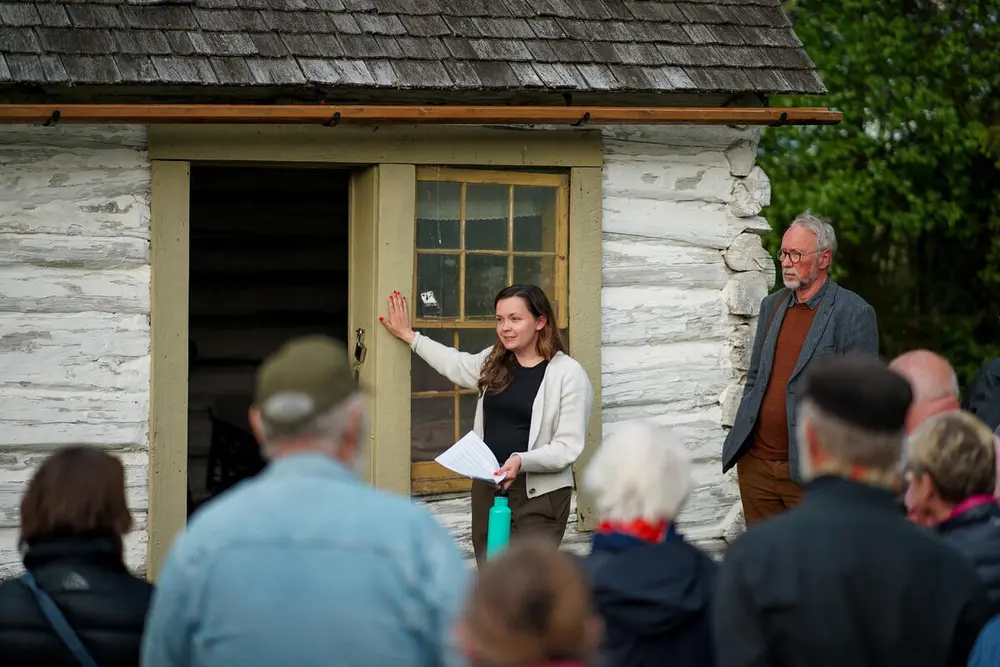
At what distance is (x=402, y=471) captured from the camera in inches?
278

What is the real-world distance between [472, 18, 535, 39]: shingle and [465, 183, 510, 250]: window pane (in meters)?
0.74

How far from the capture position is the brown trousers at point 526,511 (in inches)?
245

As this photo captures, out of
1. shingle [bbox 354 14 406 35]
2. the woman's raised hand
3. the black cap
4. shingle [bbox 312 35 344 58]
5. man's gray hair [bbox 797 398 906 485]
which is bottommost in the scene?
man's gray hair [bbox 797 398 906 485]

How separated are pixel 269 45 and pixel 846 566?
170 inches

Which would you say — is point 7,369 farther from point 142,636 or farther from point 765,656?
point 765,656

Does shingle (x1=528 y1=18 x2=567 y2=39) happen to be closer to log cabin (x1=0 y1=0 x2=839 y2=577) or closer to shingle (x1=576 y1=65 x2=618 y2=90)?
log cabin (x1=0 y1=0 x2=839 y2=577)

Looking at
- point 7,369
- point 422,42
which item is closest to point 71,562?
point 7,369

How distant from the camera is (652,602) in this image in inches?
140

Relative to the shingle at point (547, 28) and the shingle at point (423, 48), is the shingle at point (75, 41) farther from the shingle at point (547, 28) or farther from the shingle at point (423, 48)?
the shingle at point (547, 28)

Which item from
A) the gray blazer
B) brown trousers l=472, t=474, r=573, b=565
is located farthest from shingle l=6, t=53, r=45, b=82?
the gray blazer

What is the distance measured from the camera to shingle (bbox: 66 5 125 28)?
6473 mm

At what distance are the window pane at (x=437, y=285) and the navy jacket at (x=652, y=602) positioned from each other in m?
3.59

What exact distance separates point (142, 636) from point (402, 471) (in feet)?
11.5

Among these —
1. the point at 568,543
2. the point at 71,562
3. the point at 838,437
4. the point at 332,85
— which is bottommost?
the point at 568,543
